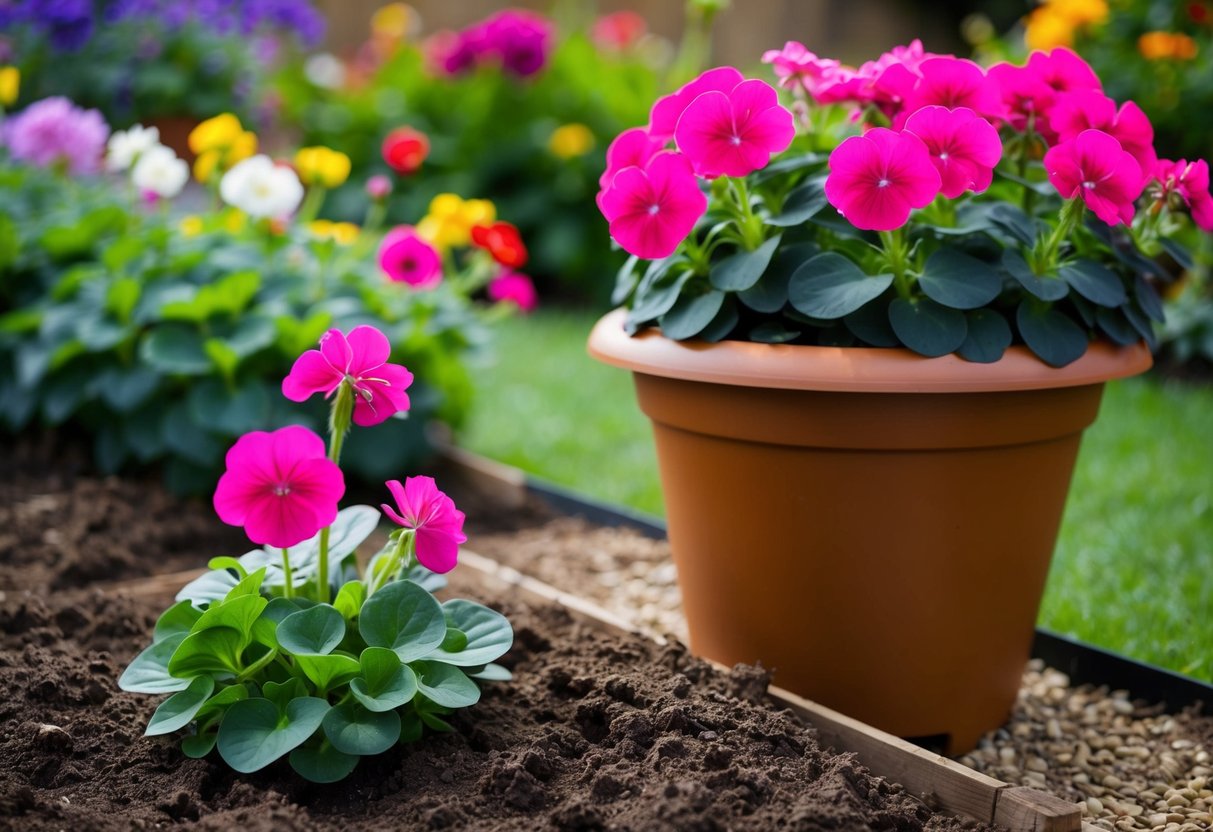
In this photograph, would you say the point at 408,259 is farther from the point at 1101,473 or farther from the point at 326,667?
the point at 1101,473

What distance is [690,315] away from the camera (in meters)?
1.49

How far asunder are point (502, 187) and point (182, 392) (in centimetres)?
314

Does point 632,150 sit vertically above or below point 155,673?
above

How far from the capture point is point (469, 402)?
9.51ft

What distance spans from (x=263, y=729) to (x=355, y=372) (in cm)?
39

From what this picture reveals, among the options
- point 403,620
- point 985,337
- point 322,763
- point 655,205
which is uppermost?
point 655,205

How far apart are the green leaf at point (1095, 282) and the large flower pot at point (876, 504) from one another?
70mm

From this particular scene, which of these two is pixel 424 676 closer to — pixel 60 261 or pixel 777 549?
pixel 777 549

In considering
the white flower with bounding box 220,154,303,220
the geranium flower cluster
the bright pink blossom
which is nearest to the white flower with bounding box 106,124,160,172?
the white flower with bounding box 220,154,303,220

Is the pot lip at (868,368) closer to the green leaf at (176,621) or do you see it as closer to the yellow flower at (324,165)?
the green leaf at (176,621)

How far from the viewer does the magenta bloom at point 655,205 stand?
4.59 feet

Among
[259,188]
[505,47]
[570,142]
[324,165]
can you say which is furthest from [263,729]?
[505,47]

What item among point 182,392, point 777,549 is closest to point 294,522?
point 777,549

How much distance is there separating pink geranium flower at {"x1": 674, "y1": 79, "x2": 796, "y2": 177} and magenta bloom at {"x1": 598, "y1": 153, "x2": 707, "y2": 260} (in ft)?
0.09
